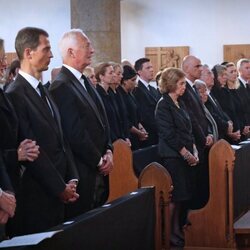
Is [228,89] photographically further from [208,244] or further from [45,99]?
[45,99]

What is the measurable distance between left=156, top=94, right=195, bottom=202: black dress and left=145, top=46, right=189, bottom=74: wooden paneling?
911 cm

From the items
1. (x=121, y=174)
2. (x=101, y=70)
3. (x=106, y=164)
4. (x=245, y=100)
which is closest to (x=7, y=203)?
(x=106, y=164)

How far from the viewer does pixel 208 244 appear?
667cm

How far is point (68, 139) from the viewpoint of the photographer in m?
4.97

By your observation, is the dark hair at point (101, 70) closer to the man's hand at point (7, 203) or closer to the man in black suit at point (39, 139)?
the man in black suit at point (39, 139)

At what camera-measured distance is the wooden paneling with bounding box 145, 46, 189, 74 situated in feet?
52.5

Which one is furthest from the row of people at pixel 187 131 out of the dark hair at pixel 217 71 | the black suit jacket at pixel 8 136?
the black suit jacket at pixel 8 136

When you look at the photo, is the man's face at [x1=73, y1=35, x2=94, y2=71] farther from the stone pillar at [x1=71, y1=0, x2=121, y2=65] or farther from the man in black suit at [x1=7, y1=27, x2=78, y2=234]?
the stone pillar at [x1=71, y1=0, x2=121, y2=65]

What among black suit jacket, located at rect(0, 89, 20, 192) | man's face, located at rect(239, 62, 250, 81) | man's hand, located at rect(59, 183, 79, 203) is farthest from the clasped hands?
man's face, located at rect(239, 62, 250, 81)

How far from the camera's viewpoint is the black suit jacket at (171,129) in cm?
689

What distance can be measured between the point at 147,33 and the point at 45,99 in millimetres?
12000

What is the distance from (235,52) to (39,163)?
11.9 m

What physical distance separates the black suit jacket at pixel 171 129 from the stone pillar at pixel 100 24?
5.98 meters

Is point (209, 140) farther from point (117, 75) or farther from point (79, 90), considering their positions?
point (79, 90)
